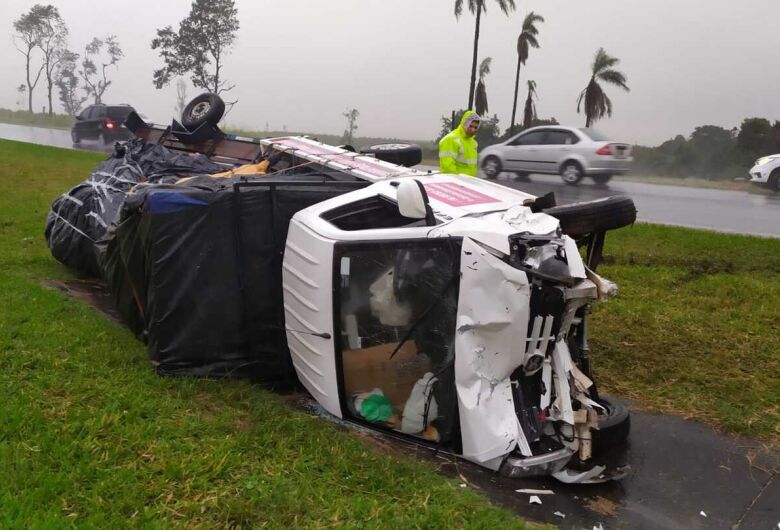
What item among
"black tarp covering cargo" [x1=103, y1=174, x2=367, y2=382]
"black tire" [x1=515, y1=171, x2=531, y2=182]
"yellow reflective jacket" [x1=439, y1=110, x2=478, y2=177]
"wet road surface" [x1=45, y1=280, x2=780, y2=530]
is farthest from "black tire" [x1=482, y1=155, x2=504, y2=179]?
"wet road surface" [x1=45, y1=280, x2=780, y2=530]

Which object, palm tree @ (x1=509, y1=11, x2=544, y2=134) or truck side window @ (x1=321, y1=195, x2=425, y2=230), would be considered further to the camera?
palm tree @ (x1=509, y1=11, x2=544, y2=134)

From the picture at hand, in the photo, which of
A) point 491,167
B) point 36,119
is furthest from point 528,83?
point 36,119

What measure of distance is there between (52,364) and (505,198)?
9.77 feet

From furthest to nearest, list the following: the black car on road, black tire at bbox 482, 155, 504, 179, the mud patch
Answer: the black car on road → black tire at bbox 482, 155, 504, 179 → the mud patch

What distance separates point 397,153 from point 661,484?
431 centimetres

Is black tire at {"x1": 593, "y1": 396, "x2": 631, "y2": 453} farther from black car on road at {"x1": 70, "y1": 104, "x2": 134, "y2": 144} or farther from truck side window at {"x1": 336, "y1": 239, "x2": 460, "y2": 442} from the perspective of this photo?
black car on road at {"x1": 70, "y1": 104, "x2": 134, "y2": 144}

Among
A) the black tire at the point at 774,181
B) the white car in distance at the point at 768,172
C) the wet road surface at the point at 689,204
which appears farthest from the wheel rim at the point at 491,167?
the black tire at the point at 774,181

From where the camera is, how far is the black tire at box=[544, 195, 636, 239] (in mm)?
3975

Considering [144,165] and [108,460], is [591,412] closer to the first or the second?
[108,460]

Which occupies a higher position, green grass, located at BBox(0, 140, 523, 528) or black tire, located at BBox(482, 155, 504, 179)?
black tire, located at BBox(482, 155, 504, 179)

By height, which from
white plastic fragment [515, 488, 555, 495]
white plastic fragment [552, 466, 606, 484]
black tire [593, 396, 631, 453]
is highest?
black tire [593, 396, 631, 453]

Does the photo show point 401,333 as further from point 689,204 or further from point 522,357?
point 689,204

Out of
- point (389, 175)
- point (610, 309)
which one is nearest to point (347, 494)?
point (389, 175)

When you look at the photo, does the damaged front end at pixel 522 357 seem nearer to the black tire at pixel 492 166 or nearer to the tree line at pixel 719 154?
the black tire at pixel 492 166
